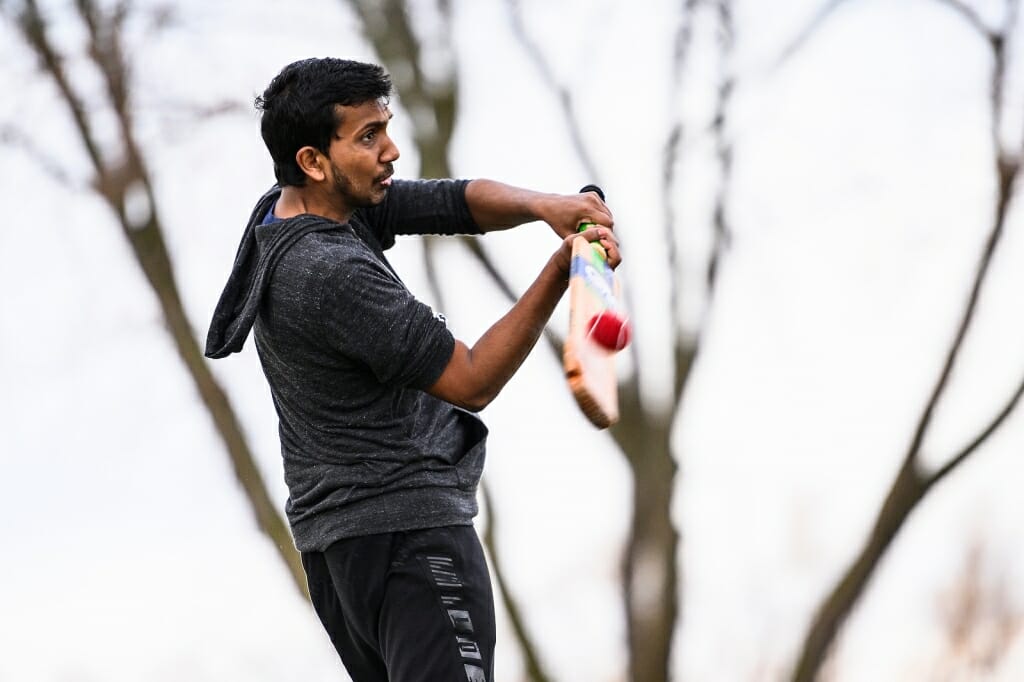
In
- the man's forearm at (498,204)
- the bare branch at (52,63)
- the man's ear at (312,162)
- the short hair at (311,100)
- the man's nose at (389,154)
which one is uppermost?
the bare branch at (52,63)

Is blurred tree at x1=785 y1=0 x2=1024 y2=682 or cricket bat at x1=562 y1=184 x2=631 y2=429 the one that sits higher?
cricket bat at x1=562 y1=184 x2=631 y2=429

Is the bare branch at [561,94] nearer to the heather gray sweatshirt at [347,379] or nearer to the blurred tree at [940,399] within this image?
the blurred tree at [940,399]

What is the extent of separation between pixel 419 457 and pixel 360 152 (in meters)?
0.39

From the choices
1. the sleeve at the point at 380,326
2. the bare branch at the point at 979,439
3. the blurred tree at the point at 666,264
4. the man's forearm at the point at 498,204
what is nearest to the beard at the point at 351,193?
the sleeve at the point at 380,326

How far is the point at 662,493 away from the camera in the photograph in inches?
132

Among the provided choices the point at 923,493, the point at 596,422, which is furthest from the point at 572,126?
the point at 596,422

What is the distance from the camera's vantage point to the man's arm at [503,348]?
154cm

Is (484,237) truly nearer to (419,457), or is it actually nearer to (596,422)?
(419,457)

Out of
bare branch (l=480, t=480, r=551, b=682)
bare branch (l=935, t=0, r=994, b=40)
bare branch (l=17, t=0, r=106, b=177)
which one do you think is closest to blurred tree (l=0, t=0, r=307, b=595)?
bare branch (l=17, t=0, r=106, b=177)

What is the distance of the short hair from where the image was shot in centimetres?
160

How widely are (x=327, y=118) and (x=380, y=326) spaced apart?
28cm

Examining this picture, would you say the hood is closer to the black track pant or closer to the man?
the man

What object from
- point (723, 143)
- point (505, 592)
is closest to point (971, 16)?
point (723, 143)

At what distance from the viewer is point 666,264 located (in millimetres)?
3336
